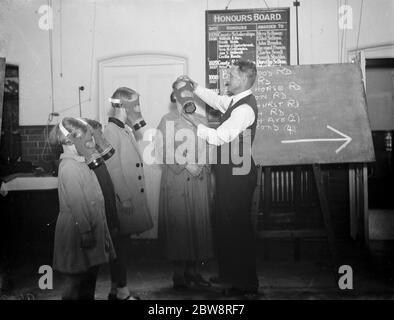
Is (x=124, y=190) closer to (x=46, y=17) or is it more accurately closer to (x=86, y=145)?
(x=86, y=145)

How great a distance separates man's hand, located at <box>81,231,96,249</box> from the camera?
10.9ft

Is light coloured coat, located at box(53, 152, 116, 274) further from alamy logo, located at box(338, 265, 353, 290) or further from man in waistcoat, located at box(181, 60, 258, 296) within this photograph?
alamy logo, located at box(338, 265, 353, 290)

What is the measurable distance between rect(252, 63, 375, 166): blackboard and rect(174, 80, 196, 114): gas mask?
703mm

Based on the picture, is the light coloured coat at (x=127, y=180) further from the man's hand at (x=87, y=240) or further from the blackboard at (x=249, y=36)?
the blackboard at (x=249, y=36)

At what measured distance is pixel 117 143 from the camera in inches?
160

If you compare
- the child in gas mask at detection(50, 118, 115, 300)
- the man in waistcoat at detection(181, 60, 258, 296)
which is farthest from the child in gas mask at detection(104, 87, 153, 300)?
the man in waistcoat at detection(181, 60, 258, 296)

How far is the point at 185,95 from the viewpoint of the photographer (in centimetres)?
418

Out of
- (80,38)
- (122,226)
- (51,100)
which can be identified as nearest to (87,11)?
(80,38)

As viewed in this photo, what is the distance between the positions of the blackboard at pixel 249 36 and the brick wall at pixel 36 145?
2151 mm

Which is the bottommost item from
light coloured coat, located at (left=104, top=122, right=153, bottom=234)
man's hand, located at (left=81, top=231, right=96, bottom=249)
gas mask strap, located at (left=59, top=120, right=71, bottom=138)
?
man's hand, located at (left=81, top=231, right=96, bottom=249)

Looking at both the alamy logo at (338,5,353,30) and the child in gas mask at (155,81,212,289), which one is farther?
the alamy logo at (338,5,353,30)

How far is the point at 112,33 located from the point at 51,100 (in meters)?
1.06

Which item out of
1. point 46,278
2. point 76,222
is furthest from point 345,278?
point 46,278

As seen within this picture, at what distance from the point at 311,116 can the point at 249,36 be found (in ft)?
3.83
